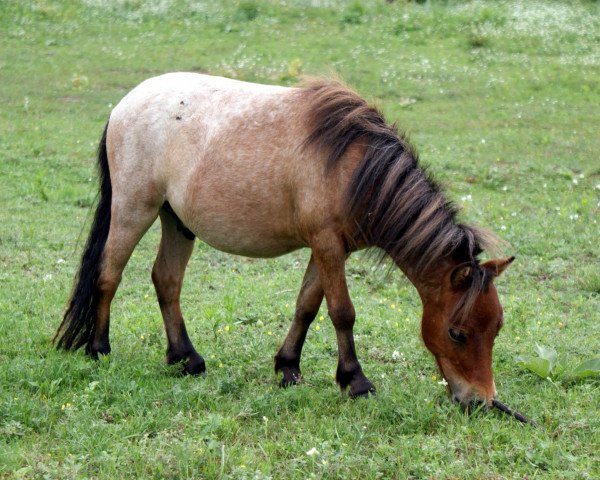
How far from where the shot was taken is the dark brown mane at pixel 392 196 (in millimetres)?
4809

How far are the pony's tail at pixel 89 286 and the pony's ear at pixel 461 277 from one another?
253cm

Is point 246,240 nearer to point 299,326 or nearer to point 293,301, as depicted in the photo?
point 299,326

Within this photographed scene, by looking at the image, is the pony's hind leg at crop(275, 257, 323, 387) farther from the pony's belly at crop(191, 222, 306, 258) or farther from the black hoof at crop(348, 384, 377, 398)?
the black hoof at crop(348, 384, 377, 398)

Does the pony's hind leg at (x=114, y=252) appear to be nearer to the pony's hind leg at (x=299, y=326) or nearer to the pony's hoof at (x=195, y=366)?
the pony's hoof at (x=195, y=366)

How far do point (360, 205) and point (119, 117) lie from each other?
1944mm

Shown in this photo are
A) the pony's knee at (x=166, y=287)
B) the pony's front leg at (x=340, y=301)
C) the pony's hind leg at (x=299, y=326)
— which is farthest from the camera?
the pony's knee at (x=166, y=287)

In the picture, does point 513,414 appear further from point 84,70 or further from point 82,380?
point 84,70

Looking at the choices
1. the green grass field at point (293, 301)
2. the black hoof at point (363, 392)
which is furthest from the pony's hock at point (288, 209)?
the green grass field at point (293, 301)

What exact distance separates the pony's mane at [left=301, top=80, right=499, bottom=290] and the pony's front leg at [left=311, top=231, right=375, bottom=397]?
18cm

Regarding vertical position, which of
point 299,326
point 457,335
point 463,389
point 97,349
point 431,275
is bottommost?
point 97,349

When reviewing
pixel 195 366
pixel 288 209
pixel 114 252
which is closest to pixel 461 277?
pixel 288 209

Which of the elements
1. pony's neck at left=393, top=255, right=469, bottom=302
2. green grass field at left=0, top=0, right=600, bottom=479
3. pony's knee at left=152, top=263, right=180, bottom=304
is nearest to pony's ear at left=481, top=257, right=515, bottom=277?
pony's neck at left=393, top=255, right=469, bottom=302

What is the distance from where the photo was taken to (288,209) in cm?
522

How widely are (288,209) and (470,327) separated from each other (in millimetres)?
1306
